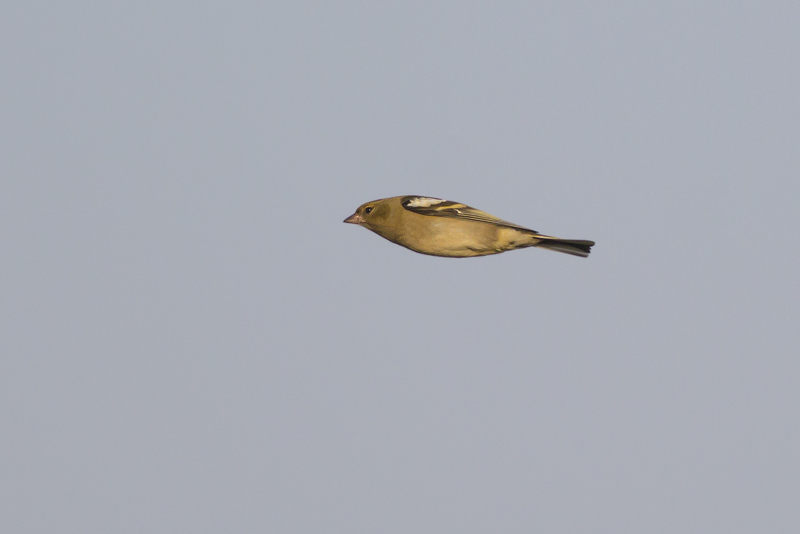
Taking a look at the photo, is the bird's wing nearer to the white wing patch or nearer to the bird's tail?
the white wing patch

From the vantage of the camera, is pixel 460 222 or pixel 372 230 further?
pixel 372 230

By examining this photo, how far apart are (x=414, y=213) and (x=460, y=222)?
0.90m

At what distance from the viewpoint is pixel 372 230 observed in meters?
15.1

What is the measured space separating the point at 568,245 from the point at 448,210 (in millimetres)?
2269

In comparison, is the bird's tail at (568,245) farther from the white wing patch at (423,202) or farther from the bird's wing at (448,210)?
the white wing patch at (423,202)

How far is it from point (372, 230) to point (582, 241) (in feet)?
13.1

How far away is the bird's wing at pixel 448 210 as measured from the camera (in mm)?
14180

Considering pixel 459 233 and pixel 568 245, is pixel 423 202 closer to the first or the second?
pixel 459 233

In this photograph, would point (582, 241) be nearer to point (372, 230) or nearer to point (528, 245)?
point (528, 245)

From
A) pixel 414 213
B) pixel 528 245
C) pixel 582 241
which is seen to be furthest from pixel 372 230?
pixel 582 241

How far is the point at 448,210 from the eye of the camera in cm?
1437

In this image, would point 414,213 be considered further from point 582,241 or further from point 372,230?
point 582,241

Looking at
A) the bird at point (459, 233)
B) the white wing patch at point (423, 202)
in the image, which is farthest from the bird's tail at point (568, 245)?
the white wing patch at point (423, 202)

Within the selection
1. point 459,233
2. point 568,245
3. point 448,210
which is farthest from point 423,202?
point 568,245
